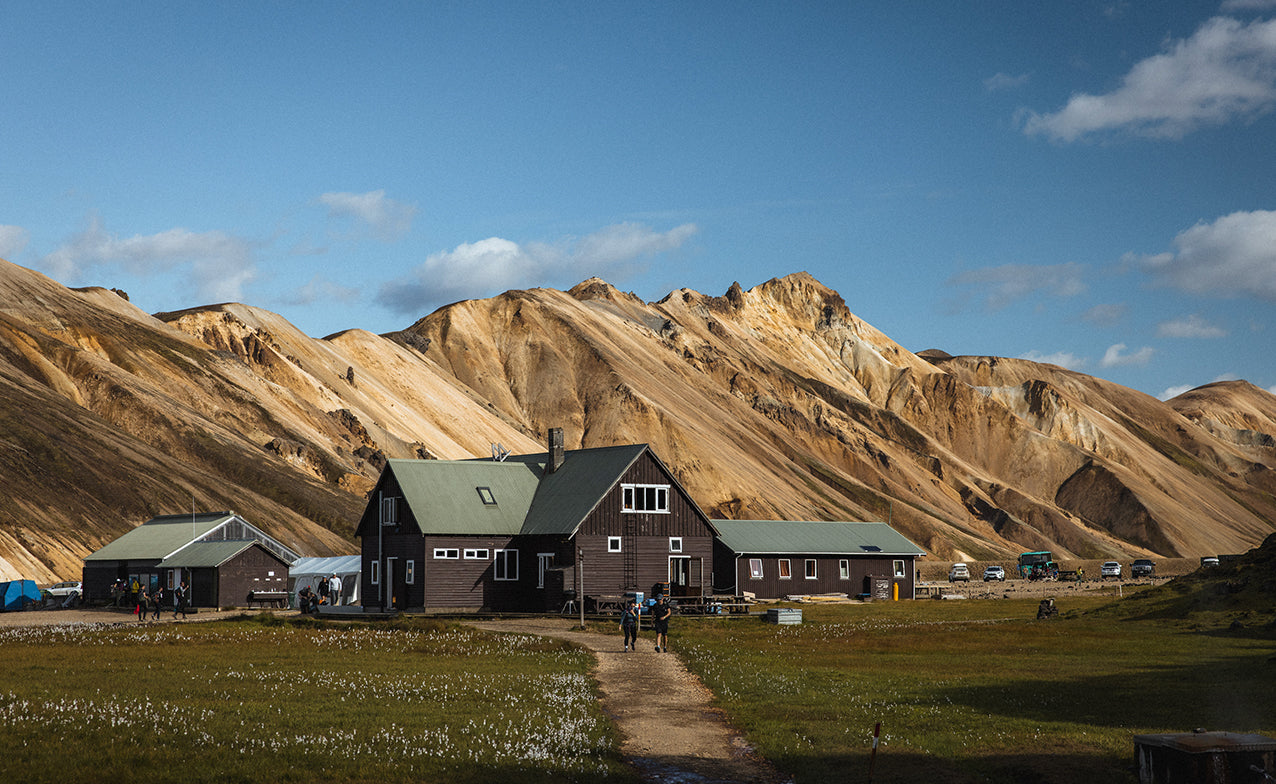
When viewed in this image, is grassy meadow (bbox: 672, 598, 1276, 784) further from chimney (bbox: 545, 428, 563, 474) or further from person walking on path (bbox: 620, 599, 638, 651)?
chimney (bbox: 545, 428, 563, 474)

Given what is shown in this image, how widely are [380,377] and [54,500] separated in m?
66.5

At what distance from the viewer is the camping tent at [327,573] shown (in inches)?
2864

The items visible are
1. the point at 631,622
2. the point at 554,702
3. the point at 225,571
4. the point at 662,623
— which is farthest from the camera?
the point at 225,571

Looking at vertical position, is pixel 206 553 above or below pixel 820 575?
above

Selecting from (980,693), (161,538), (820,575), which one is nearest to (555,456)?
(820,575)

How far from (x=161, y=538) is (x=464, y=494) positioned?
26272 millimetres

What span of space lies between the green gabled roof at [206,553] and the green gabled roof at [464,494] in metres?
15.2

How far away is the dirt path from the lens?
18.2m

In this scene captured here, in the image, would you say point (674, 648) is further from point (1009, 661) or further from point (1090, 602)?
point (1090, 602)

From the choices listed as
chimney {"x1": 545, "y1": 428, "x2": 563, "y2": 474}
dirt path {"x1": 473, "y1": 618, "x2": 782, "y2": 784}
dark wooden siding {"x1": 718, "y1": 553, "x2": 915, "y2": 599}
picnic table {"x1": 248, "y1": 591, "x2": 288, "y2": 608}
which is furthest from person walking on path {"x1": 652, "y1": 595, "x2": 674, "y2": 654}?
picnic table {"x1": 248, "y1": 591, "x2": 288, "y2": 608}

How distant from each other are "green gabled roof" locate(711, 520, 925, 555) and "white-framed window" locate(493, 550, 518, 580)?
54.1 ft

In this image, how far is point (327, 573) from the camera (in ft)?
242

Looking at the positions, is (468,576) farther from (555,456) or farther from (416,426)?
(416,426)

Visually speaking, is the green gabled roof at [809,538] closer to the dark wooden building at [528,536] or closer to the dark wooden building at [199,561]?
the dark wooden building at [528,536]
